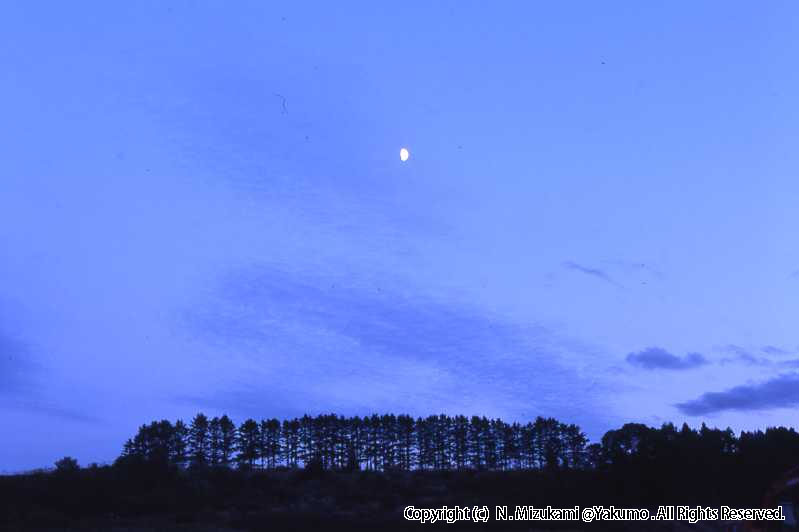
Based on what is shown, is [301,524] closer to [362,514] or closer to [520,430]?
[362,514]

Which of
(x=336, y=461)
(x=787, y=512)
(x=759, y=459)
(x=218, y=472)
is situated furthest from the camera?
(x=336, y=461)

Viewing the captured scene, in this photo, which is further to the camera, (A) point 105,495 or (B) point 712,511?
(A) point 105,495

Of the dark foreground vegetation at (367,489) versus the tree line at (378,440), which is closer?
the dark foreground vegetation at (367,489)

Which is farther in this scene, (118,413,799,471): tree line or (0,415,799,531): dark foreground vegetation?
(118,413,799,471): tree line

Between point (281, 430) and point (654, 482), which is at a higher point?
point (281, 430)

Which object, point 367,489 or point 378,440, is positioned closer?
point 367,489

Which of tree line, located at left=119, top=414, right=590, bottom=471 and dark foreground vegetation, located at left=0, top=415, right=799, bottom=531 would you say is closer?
dark foreground vegetation, located at left=0, top=415, right=799, bottom=531

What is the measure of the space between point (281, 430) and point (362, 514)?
7310cm

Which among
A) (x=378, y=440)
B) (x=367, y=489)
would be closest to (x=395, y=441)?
(x=378, y=440)

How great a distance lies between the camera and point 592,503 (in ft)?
202

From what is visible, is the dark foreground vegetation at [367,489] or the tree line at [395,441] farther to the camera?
the tree line at [395,441]

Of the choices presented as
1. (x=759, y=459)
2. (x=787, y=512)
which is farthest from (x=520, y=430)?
(x=787, y=512)

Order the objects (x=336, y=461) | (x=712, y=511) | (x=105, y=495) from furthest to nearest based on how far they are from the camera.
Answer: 1. (x=336, y=461)
2. (x=105, y=495)
3. (x=712, y=511)

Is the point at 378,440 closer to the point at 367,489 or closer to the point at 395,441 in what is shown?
the point at 395,441
